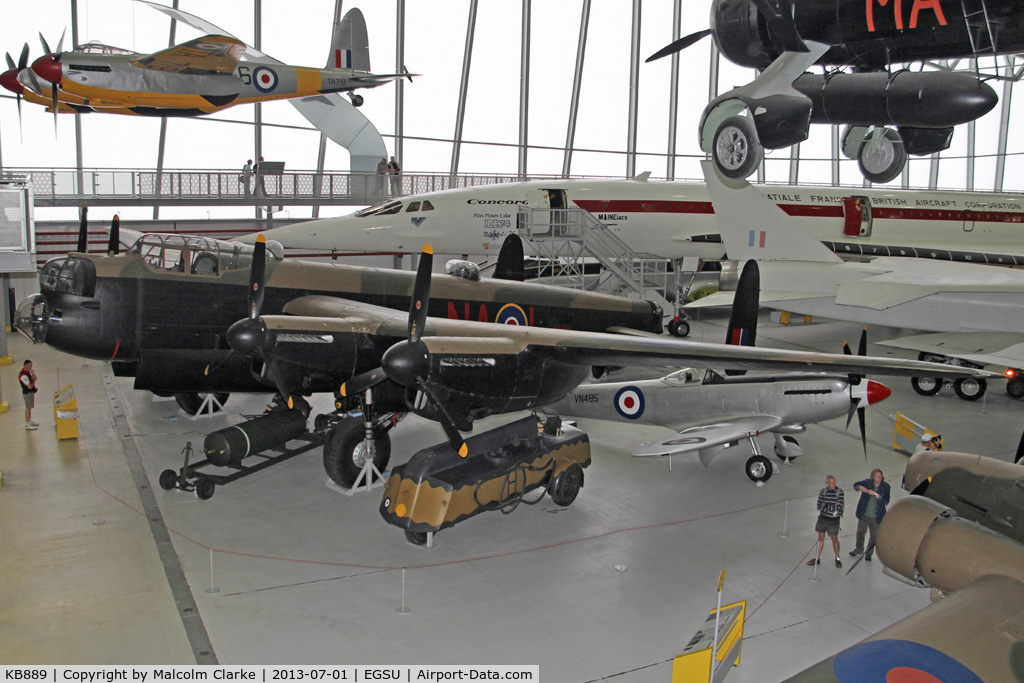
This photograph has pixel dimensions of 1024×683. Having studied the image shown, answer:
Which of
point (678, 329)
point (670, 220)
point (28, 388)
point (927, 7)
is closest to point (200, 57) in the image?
point (28, 388)

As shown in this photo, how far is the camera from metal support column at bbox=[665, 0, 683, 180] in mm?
31359

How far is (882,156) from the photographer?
390 inches

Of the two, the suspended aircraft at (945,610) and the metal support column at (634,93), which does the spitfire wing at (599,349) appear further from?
the metal support column at (634,93)

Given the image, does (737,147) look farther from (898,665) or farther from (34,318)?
(34,318)

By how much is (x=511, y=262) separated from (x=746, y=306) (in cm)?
553

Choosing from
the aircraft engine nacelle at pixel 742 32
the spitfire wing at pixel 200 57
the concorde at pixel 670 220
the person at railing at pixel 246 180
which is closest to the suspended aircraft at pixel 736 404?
the aircraft engine nacelle at pixel 742 32

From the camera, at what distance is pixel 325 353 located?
1055cm

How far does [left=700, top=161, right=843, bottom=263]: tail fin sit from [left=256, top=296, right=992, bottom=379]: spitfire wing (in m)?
7.67

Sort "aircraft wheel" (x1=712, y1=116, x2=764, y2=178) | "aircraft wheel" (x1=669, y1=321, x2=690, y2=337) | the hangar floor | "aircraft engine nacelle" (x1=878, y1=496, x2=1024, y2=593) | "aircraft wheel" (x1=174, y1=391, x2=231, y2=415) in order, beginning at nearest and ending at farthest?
"aircraft engine nacelle" (x1=878, y1=496, x2=1024, y2=593) → "aircraft wheel" (x1=712, y1=116, x2=764, y2=178) → the hangar floor → "aircraft wheel" (x1=174, y1=391, x2=231, y2=415) → "aircraft wheel" (x1=669, y1=321, x2=690, y2=337)

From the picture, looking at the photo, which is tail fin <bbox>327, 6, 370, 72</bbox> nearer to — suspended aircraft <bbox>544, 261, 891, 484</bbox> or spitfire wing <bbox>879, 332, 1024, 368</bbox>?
suspended aircraft <bbox>544, 261, 891, 484</bbox>

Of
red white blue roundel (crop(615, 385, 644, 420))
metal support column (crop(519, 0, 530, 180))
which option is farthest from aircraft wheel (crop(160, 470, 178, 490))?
metal support column (crop(519, 0, 530, 180))

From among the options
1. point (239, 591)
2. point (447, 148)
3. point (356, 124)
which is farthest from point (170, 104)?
point (239, 591)

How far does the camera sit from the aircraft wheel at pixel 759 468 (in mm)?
12273

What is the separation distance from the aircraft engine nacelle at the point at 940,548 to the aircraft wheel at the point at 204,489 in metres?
8.98
